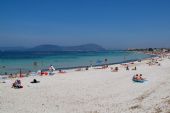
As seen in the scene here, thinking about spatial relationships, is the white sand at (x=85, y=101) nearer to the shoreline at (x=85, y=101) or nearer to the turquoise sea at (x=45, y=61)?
the shoreline at (x=85, y=101)

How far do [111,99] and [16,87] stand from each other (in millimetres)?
8882

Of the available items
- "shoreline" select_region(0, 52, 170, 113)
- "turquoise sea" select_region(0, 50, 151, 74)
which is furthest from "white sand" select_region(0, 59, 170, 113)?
"turquoise sea" select_region(0, 50, 151, 74)

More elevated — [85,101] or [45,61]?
[45,61]

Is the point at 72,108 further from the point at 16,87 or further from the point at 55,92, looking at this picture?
the point at 16,87

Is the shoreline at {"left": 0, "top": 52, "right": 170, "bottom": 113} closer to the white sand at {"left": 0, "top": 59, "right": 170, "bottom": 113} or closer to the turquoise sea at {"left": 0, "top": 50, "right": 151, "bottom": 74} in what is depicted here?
the white sand at {"left": 0, "top": 59, "right": 170, "bottom": 113}

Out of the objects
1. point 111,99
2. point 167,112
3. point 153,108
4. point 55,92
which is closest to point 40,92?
point 55,92

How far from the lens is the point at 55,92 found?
790 inches

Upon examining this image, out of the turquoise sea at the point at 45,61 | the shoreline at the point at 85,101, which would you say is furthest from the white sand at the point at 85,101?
the turquoise sea at the point at 45,61

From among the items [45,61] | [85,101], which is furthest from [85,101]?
[45,61]

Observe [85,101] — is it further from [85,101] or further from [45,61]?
[45,61]

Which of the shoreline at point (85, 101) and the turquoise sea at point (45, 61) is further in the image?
the turquoise sea at point (45, 61)

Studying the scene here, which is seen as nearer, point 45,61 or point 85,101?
point 85,101

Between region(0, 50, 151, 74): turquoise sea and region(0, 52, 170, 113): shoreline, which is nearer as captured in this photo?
region(0, 52, 170, 113): shoreline

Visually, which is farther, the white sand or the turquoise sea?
the turquoise sea
